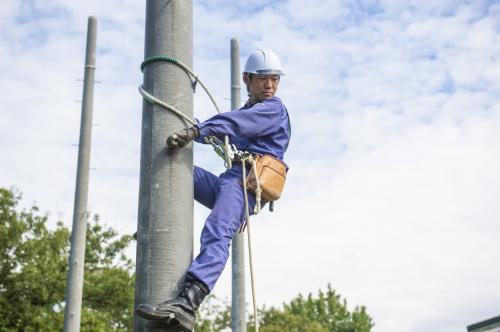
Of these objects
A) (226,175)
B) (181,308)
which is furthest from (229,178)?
(181,308)

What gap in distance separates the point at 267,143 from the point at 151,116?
1.08 m

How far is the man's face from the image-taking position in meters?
3.71

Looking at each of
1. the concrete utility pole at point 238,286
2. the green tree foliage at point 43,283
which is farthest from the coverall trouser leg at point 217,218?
the green tree foliage at point 43,283

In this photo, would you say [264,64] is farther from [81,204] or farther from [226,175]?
[81,204]

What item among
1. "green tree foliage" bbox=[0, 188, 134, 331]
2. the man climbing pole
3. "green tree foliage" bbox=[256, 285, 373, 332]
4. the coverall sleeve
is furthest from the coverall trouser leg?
"green tree foliage" bbox=[256, 285, 373, 332]

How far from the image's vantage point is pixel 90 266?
2100 cm

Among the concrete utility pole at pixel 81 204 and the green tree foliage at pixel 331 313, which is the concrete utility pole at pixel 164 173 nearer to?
the concrete utility pole at pixel 81 204

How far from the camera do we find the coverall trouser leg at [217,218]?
9.00ft

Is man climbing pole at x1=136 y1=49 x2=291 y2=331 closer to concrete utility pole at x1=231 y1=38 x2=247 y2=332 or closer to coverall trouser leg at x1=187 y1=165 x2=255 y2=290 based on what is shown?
coverall trouser leg at x1=187 y1=165 x2=255 y2=290

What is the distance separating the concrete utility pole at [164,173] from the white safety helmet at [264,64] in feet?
3.02

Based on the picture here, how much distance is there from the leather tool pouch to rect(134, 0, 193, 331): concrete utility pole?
669 mm

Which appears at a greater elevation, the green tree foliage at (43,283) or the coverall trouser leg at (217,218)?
the green tree foliage at (43,283)

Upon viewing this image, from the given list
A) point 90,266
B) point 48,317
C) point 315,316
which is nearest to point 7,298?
point 48,317

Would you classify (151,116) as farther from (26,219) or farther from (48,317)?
(26,219)
